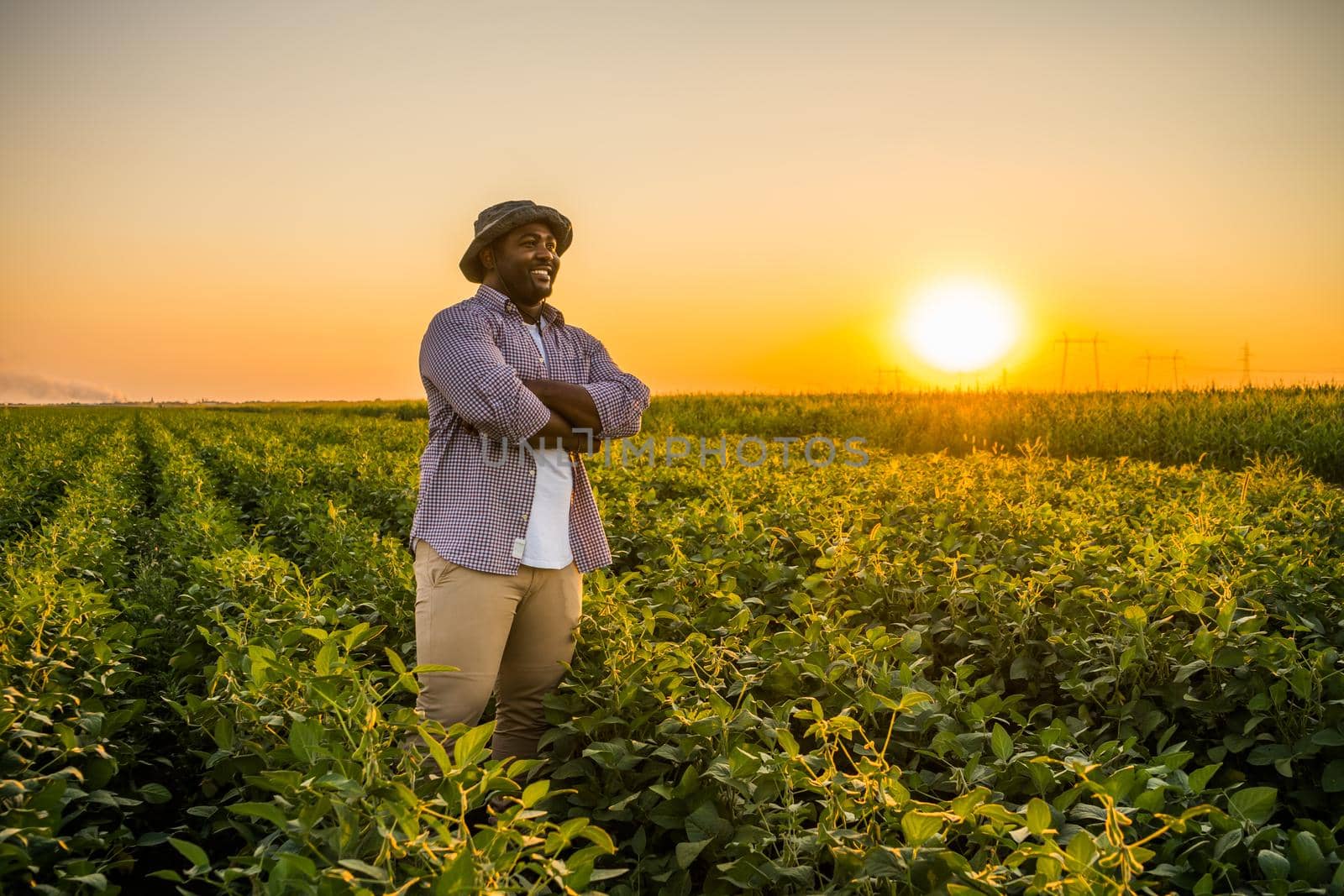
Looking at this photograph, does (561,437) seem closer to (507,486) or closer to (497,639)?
(507,486)

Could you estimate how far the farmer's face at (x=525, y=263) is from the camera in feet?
10.8

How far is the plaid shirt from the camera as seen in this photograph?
3098 mm

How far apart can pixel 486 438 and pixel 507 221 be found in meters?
0.79

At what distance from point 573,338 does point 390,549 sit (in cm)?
300

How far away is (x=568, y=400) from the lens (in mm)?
3363

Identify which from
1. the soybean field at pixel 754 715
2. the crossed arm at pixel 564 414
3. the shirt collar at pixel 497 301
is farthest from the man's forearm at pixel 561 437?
the soybean field at pixel 754 715

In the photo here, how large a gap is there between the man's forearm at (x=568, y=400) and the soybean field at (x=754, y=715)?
73cm

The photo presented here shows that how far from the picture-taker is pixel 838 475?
895 centimetres

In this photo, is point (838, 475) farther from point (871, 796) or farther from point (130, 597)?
point (871, 796)

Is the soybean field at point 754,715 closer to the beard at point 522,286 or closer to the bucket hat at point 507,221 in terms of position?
the beard at point 522,286

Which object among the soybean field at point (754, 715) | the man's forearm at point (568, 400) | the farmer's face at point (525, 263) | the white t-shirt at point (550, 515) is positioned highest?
the farmer's face at point (525, 263)

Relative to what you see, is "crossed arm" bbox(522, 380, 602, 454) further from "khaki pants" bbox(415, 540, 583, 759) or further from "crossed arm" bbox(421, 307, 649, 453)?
"khaki pants" bbox(415, 540, 583, 759)

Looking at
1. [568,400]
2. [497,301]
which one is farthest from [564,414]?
[497,301]

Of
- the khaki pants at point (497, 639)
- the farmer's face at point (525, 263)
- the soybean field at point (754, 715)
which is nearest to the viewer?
the soybean field at point (754, 715)
